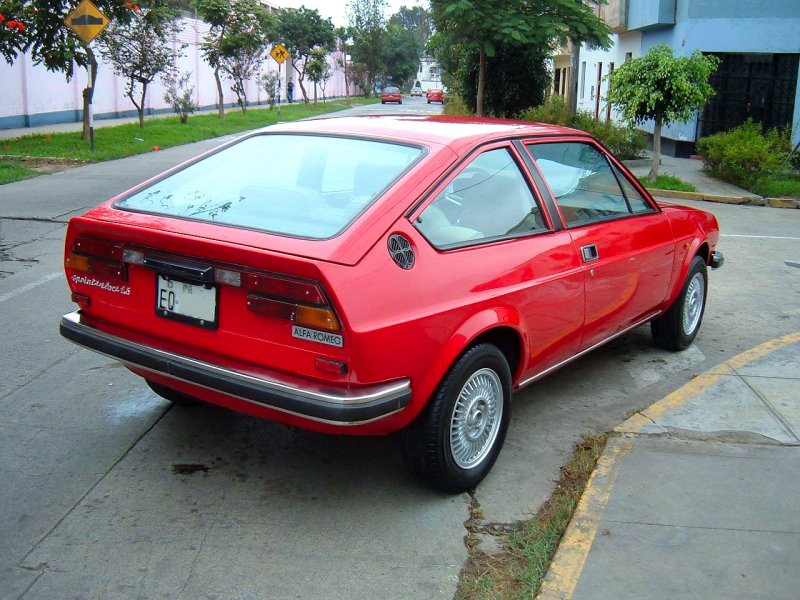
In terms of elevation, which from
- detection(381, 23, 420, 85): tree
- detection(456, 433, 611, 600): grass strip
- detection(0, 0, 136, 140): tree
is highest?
detection(381, 23, 420, 85): tree

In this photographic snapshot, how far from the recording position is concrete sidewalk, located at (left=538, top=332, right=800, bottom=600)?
336cm

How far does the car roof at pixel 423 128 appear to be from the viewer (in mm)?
4285

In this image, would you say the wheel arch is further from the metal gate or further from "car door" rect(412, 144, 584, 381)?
the metal gate

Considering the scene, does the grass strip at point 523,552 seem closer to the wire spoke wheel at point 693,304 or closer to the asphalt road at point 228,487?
the asphalt road at point 228,487

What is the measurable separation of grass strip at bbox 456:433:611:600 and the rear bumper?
69 centimetres

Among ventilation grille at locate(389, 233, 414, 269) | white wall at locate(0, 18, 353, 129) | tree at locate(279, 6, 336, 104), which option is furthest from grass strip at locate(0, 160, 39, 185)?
tree at locate(279, 6, 336, 104)

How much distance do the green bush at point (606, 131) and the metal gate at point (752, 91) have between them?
1937 mm

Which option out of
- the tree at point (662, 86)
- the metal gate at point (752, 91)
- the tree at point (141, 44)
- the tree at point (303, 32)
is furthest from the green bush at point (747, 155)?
the tree at point (303, 32)

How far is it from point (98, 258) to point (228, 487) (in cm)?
118

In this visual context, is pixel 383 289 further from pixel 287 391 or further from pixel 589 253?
pixel 589 253

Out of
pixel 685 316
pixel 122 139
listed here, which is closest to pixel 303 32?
pixel 122 139

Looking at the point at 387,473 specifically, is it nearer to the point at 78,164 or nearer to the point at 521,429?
the point at 521,429

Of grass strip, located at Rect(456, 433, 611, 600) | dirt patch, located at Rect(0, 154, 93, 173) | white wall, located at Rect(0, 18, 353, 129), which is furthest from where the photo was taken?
white wall, located at Rect(0, 18, 353, 129)

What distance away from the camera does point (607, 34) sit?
17672mm
